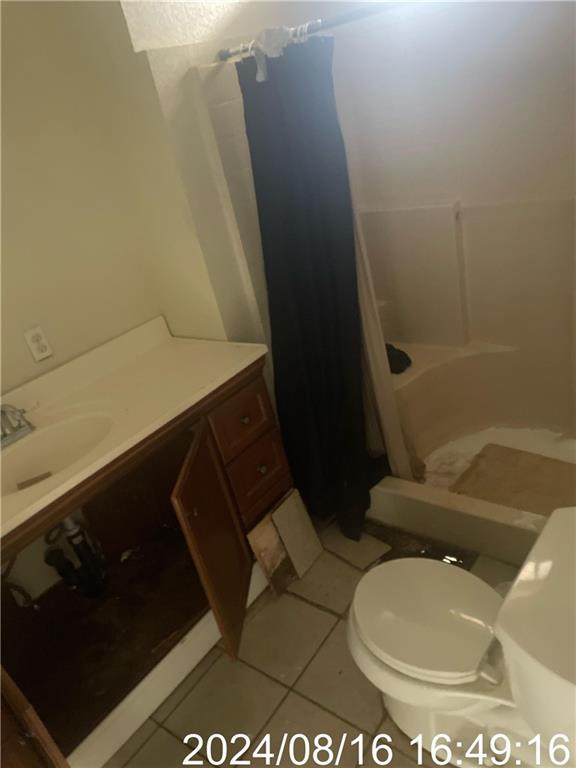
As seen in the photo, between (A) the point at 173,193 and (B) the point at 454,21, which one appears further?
(B) the point at 454,21

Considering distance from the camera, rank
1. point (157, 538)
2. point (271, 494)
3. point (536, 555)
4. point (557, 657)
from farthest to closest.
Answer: point (157, 538)
point (271, 494)
point (536, 555)
point (557, 657)

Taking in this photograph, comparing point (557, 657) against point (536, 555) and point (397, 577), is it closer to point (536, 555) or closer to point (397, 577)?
point (536, 555)

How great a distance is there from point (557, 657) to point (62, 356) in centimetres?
144

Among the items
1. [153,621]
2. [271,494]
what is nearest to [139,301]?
[271,494]

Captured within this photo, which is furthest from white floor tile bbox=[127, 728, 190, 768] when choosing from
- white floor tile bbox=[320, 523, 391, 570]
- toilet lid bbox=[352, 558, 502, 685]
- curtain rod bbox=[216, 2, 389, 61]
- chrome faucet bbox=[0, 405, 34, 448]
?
curtain rod bbox=[216, 2, 389, 61]

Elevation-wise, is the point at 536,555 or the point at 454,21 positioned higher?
the point at 454,21

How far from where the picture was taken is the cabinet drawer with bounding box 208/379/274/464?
4.84 ft

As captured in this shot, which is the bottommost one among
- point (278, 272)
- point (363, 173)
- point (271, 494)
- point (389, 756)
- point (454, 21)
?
point (389, 756)

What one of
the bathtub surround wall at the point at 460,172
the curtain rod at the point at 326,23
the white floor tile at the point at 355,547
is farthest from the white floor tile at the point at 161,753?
the curtain rod at the point at 326,23

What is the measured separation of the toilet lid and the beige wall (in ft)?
3.05

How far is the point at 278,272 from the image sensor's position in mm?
1562

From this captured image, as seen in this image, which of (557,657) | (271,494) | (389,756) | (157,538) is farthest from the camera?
(157,538)

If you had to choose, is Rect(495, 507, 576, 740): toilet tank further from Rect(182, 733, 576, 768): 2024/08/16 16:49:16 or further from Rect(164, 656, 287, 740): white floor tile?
Rect(164, 656, 287, 740): white floor tile

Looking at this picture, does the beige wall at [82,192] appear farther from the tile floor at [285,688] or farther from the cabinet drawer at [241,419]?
the tile floor at [285,688]
